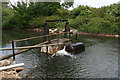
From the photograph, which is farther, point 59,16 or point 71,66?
point 59,16

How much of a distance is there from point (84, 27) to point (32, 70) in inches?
981

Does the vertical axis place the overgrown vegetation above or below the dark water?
above

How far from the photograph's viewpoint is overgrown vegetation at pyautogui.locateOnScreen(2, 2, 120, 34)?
108ft

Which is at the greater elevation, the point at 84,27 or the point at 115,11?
the point at 115,11

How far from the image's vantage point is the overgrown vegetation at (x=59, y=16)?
1296 inches

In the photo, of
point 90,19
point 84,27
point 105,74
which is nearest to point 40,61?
point 105,74

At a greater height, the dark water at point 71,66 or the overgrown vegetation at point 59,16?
the overgrown vegetation at point 59,16

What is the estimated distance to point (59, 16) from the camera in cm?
4444

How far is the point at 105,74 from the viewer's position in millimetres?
10250

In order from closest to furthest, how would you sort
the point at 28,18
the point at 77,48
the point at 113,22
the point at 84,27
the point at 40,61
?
the point at 40,61, the point at 77,48, the point at 113,22, the point at 84,27, the point at 28,18

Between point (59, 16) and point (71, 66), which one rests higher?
point (59, 16)

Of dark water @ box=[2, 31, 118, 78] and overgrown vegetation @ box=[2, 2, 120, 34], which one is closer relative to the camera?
dark water @ box=[2, 31, 118, 78]

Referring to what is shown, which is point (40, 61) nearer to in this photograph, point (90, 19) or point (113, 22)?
point (113, 22)

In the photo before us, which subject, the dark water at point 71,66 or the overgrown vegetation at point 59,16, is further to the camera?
the overgrown vegetation at point 59,16
